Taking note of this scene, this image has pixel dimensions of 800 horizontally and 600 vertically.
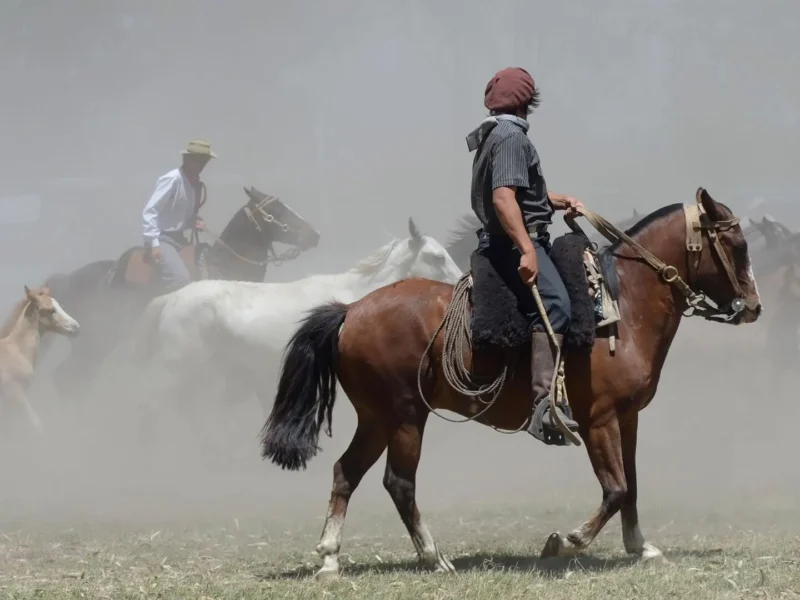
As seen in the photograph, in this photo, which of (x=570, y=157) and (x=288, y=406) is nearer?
(x=288, y=406)

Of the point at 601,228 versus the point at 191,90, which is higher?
the point at 191,90

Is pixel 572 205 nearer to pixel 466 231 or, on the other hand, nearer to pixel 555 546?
pixel 555 546

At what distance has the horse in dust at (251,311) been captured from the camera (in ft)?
50.8

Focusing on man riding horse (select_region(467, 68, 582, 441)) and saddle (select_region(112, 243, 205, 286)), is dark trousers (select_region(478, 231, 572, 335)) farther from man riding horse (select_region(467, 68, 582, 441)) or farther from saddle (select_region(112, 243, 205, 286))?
saddle (select_region(112, 243, 205, 286))

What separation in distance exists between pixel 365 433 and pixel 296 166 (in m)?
24.2

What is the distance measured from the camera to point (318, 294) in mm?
15531

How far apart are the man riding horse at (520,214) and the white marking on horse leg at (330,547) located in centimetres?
128

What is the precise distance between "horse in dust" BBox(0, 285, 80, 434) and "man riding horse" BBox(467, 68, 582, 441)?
1077 centimetres

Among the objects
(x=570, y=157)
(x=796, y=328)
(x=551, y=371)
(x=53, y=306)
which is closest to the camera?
(x=551, y=371)

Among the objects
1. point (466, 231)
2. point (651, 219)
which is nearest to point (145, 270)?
point (466, 231)

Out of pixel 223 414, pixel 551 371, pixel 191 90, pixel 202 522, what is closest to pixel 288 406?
pixel 551 371

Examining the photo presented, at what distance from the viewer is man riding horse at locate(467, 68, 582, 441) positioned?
23.0ft

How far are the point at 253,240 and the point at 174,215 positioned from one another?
1.27m

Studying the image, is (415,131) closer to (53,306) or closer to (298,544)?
(53,306)
